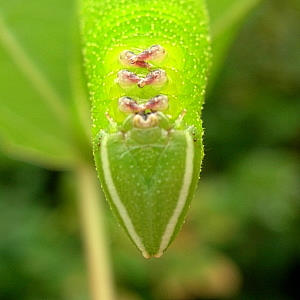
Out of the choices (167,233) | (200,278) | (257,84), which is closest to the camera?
(167,233)

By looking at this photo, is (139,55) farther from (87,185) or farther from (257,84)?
(257,84)

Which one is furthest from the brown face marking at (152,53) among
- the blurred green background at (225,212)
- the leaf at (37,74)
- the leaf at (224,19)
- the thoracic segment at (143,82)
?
the blurred green background at (225,212)

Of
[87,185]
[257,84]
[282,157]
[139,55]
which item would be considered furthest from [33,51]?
[257,84]

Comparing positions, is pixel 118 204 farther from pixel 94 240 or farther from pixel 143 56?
pixel 94 240

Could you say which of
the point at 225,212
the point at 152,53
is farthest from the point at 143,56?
the point at 225,212

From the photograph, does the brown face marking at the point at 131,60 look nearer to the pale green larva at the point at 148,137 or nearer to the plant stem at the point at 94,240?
the pale green larva at the point at 148,137

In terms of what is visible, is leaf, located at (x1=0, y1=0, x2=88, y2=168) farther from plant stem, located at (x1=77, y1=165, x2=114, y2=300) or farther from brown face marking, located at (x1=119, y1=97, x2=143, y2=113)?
brown face marking, located at (x1=119, y1=97, x2=143, y2=113)
